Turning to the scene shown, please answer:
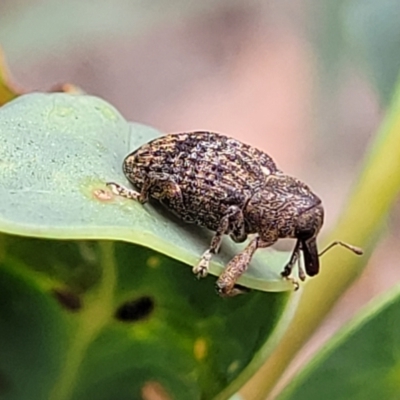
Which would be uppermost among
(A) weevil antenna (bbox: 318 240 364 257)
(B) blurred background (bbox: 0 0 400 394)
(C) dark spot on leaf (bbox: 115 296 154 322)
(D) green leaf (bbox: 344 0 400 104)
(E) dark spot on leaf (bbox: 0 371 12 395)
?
(D) green leaf (bbox: 344 0 400 104)

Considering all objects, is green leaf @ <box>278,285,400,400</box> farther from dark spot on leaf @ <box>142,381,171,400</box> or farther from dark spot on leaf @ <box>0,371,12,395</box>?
dark spot on leaf @ <box>0,371,12,395</box>

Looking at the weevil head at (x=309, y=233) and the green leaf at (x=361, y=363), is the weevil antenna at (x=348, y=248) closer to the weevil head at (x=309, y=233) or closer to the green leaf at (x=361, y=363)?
the weevil head at (x=309, y=233)

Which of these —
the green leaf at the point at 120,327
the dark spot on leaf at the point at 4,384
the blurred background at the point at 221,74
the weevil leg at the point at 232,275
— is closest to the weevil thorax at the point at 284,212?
the weevil leg at the point at 232,275

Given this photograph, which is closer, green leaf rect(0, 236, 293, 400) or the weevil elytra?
green leaf rect(0, 236, 293, 400)

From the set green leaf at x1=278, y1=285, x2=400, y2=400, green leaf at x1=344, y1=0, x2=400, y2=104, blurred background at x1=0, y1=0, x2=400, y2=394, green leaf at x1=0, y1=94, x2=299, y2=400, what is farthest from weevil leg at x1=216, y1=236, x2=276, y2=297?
blurred background at x1=0, y1=0, x2=400, y2=394

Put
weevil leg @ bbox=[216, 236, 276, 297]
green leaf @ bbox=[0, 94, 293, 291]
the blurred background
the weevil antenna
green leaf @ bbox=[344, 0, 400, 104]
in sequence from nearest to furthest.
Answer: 1. green leaf @ bbox=[0, 94, 293, 291]
2. weevil leg @ bbox=[216, 236, 276, 297]
3. the weevil antenna
4. green leaf @ bbox=[344, 0, 400, 104]
5. the blurred background

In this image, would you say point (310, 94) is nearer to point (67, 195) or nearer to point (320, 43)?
point (320, 43)

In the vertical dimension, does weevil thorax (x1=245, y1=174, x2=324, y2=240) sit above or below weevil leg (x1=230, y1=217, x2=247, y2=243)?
above

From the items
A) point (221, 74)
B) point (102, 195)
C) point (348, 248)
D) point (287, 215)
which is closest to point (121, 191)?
point (102, 195)
